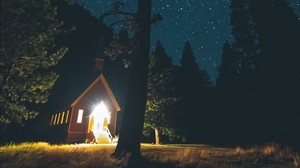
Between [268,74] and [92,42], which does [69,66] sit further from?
[268,74]

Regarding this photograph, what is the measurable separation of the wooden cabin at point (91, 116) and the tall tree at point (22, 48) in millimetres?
12637

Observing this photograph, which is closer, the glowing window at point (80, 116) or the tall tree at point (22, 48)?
the tall tree at point (22, 48)

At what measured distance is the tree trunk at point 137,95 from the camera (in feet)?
34.0

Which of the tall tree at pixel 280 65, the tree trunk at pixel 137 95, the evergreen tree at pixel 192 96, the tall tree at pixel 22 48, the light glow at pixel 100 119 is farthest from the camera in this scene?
the evergreen tree at pixel 192 96

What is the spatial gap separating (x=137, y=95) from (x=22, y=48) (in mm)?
6425

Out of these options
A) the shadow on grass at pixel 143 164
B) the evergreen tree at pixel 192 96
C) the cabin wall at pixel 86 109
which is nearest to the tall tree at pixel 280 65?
the cabin wall at pixel 86 109

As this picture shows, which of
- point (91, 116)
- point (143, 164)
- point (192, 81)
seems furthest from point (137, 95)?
point (192, 81)

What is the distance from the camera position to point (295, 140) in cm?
2517

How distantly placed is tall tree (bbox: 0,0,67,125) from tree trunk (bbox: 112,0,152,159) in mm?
5322

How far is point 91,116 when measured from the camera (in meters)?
27.8

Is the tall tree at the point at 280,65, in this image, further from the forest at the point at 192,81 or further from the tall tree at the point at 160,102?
the tall tree at the point at 160,102

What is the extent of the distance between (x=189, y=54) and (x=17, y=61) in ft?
144

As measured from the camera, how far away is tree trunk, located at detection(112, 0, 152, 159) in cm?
1036

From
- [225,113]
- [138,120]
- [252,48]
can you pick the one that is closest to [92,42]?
[225,113]
